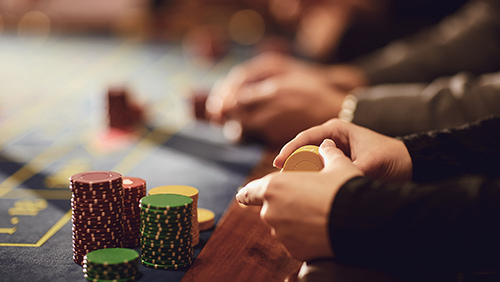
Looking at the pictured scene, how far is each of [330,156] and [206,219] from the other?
492mm

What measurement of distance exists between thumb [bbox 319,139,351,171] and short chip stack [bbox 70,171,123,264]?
49cm

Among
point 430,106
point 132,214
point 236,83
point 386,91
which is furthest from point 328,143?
point 236,83

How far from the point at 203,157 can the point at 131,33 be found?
4.75 m

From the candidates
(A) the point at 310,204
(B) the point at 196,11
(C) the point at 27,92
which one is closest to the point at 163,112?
(C) the point at 27,92

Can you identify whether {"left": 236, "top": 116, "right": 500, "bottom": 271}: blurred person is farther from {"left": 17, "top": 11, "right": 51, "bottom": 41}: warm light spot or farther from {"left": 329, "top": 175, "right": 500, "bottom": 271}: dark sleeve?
{"left": 17, "top": 11, "right": 51, "bottom": 41}: warm light spot

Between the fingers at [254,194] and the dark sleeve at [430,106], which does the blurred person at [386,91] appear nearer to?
the dark sleeve at [430,106]

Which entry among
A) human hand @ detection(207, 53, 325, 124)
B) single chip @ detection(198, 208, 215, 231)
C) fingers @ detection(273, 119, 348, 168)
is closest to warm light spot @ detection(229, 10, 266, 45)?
human hand @ detection(207, 53, 325, 124)

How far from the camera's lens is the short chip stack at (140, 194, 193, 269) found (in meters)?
1.27

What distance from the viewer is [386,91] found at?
2295mm

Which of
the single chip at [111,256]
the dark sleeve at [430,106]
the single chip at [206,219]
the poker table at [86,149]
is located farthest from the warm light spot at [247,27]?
the single chip at [111,256]

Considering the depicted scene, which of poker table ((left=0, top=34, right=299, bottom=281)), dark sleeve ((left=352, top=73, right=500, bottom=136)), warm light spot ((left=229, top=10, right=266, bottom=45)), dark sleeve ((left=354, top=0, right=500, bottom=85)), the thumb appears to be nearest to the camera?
the thumb

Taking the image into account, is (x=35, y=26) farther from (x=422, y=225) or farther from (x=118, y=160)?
(x=422, y=225)

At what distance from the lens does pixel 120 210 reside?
1.34 metres

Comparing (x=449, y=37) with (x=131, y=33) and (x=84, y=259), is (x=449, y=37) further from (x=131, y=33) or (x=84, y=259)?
(x=131, y=33)
